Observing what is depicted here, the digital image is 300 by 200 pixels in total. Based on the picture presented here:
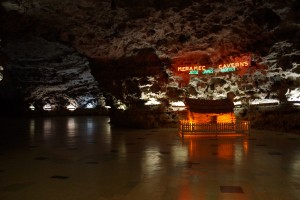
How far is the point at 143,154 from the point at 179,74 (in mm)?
9290

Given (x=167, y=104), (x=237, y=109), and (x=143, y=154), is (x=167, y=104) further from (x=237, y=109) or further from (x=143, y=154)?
(x=143, y=154)

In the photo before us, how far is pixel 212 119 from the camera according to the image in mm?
13359

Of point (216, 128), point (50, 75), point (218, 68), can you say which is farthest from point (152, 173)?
point (50, 75)

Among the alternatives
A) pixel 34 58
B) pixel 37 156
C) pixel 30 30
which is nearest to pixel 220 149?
pixel 37 156

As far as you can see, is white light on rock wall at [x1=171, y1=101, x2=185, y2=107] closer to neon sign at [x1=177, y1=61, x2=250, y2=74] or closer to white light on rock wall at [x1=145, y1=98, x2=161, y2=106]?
white light on rock wall at [x1=145, y1=98, x2=161, y2=106]

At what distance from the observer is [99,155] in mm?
8062

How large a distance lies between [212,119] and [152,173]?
26.3ft

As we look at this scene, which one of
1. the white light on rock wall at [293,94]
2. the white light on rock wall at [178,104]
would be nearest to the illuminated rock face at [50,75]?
the white light on rock wall at [178,104]

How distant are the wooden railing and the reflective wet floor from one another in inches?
105

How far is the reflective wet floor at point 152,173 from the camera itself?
4566 mm

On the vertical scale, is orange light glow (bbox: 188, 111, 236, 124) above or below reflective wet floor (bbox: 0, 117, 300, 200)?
above

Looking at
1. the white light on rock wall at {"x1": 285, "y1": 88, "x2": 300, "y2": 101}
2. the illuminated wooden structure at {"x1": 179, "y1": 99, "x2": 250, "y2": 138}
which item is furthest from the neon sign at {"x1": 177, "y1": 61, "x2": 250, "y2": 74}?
the illuminated wooden structure at {"x1": 179, "y1": 99, "x2": 250, "y2": 138}

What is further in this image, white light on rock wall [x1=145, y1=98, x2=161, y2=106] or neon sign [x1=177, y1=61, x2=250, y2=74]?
white light on rock wall [x1=145, y1=98, x2=161, y2=106]

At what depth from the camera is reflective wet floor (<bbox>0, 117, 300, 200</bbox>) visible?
4566mm
